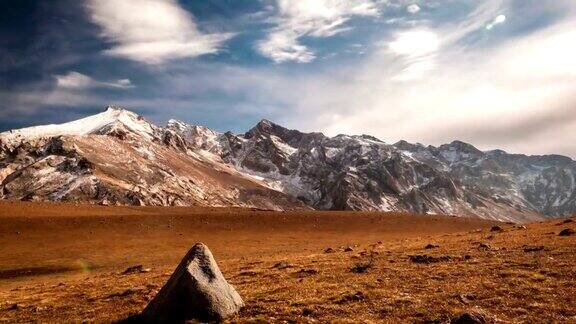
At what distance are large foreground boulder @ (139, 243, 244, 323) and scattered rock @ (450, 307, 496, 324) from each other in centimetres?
1029

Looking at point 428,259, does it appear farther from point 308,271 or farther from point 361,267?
point 308,271

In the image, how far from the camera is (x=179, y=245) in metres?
66.6

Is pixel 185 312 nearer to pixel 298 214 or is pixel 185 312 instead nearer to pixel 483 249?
pixel 483 249

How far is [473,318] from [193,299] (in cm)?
1234

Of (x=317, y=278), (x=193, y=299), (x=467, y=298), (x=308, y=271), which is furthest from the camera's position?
(x=308, y=271)

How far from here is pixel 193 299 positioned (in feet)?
73.0

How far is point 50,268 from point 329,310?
41.3 m

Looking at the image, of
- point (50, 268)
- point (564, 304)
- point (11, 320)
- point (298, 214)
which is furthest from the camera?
point (298, 214)

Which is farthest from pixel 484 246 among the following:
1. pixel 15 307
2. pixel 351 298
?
pixel 15 307

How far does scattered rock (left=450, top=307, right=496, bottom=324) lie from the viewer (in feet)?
62.0

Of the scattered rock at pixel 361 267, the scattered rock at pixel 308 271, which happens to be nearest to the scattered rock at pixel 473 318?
the scattered rock at pixel 361 267

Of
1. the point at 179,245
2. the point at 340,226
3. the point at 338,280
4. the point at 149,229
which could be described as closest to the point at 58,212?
the point at 149,229

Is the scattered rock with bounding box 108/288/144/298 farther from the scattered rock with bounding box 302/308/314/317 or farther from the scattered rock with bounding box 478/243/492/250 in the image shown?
the scattered rock with bounding box 478/243/492/250

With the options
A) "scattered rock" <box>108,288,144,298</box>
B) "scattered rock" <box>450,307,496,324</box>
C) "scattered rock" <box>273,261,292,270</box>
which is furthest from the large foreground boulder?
"scattered rock" <box>273,261,292,270</box>
